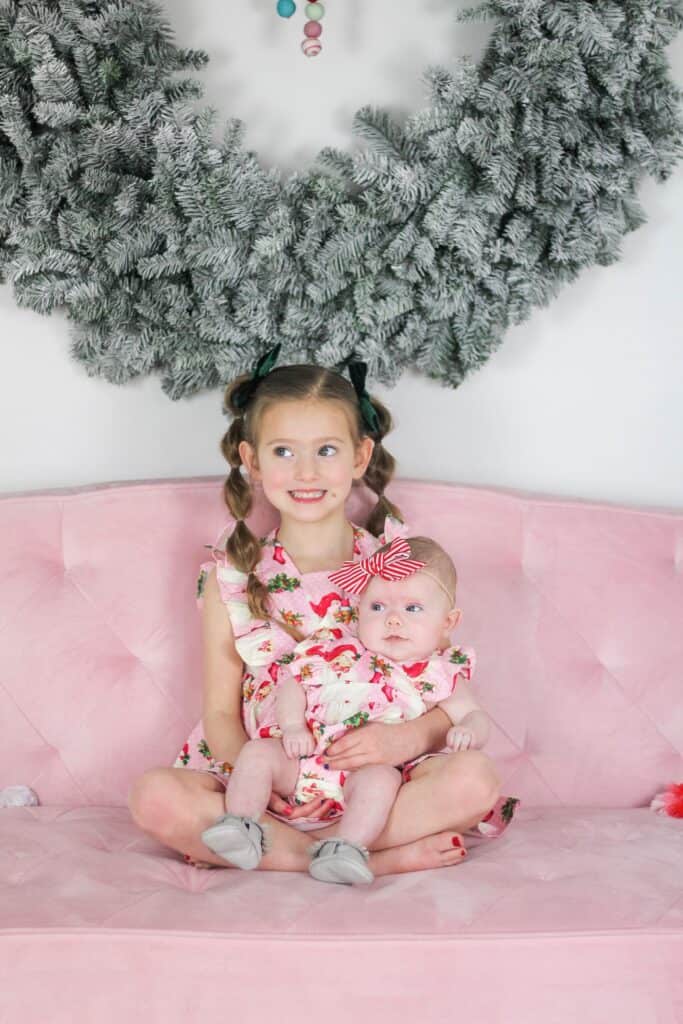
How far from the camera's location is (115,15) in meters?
1.96

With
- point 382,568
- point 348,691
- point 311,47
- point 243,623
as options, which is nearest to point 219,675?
point 243,623

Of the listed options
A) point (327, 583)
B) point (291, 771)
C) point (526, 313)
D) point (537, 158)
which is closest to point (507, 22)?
point (537, 158)

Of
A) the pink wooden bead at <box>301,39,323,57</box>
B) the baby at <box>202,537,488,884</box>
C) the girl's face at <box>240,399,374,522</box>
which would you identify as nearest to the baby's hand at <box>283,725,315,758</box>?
the baby at <box>202,537,488,884</box>

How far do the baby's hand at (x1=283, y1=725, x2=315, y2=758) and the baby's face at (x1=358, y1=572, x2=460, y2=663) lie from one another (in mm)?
171

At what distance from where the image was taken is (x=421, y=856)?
1603 mm

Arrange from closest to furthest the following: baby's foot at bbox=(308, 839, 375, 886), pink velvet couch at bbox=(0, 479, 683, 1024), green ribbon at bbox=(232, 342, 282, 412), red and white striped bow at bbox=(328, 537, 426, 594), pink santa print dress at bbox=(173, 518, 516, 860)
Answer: baby's foot at bbox=(308, 839, 375, 886) → pink velvet couch at bbox=(0, 479, 683, 1024) → red and white striped bow at bbox=(328, 537, 426, 594) → pink santa print dress at bbox=(173, 518, 516, 860) → green ribbon at bbox=(232, 342, 282, 412)

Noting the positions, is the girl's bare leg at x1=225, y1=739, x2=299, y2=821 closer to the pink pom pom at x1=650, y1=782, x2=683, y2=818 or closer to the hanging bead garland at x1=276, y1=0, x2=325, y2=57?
the pink pom pom at x1=650, y1=782, x2=683, y2=818

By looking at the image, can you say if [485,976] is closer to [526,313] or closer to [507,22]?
[526,313]

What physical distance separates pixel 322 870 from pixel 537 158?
1.26 m

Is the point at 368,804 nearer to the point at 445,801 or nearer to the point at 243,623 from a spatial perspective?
the point at 445,801

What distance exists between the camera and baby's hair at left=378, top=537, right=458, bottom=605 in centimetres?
175

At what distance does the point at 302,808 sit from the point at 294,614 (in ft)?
1.08

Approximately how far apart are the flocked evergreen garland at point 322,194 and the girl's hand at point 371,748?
0.73 metres

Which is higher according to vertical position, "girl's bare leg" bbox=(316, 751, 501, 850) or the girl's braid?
the girl's braid
